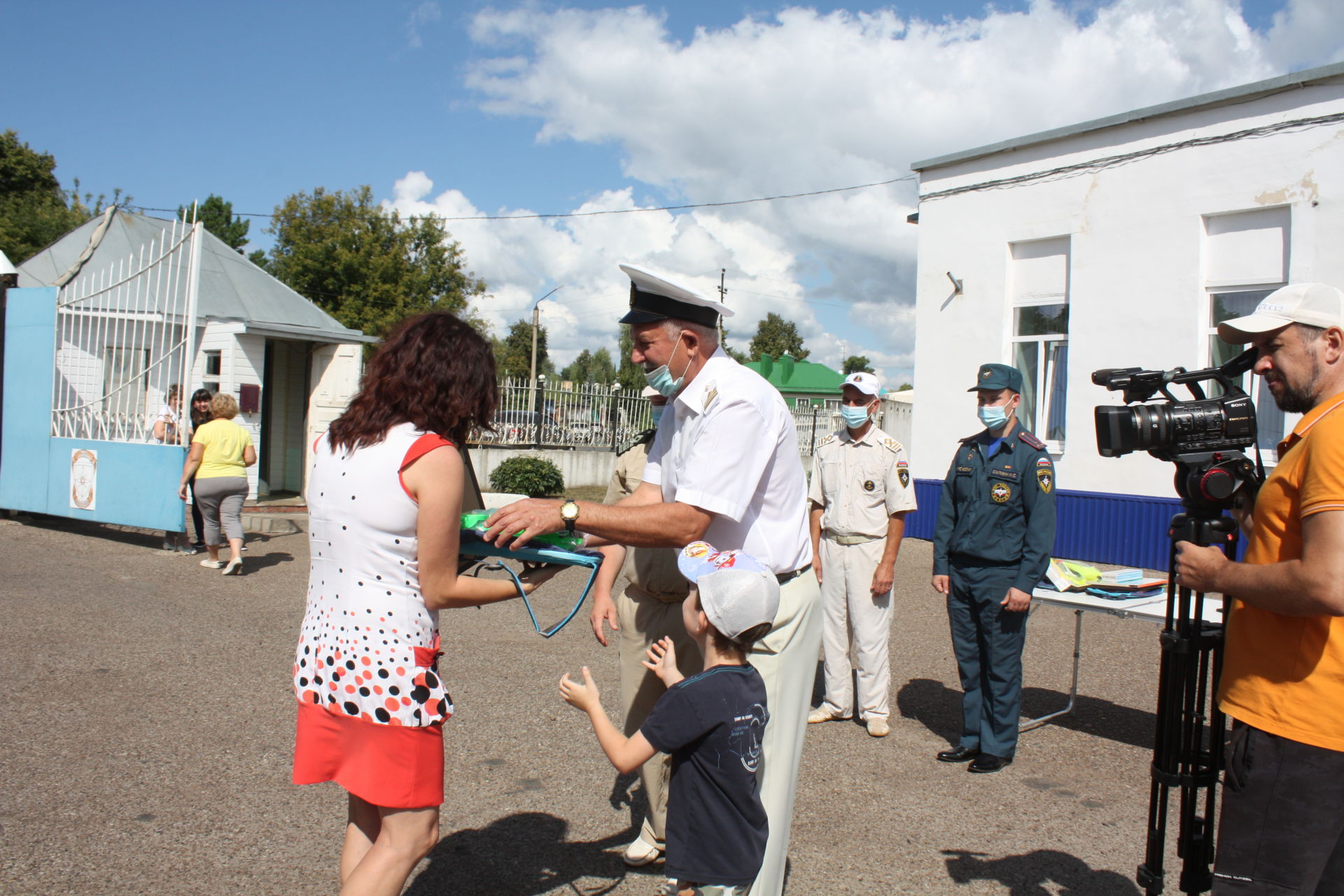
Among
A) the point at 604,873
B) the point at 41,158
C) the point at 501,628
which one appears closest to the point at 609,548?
the point at 604,873

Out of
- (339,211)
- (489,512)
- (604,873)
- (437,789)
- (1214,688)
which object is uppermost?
(339,211)

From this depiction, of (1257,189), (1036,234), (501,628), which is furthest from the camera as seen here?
(1036,234)

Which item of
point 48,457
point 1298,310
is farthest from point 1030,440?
point 48,457

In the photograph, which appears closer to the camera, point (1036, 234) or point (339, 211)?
point (1036, 234)

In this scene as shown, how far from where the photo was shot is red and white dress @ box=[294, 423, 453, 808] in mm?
2254

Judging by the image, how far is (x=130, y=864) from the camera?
128 inches

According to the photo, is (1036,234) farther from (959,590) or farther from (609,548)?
(609,548)

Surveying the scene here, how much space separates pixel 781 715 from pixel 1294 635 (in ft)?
4.20

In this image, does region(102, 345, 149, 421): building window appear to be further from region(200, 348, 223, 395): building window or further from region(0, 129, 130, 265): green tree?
region(0, 129, 130, 265): green tree

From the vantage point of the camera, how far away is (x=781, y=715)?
8.58ft

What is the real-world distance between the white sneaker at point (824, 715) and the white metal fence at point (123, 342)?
762 cm

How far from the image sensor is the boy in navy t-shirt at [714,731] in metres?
2.32

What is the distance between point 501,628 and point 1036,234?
8505mm

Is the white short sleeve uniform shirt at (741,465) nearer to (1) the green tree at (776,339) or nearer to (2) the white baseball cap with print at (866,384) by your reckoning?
(2) the white baseball cap with print at (866,384)
